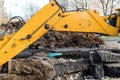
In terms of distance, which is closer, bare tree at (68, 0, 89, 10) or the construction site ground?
the construction site ground

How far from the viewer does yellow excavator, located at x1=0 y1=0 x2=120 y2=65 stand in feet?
18.9

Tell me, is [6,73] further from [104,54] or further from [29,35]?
[104,54]

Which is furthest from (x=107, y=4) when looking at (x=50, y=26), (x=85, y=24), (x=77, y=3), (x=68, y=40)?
(x=50, y=26)

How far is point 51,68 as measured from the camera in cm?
611

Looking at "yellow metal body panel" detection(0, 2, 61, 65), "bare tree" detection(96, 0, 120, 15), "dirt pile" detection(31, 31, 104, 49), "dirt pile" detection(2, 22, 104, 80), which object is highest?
"bare tree" detection(96, 0, 120, 15)

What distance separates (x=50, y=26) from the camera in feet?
19.7

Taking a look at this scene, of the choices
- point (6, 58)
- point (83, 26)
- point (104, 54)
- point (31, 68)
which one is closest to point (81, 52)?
point (104, 54)

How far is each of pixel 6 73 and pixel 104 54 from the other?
2.15 metres

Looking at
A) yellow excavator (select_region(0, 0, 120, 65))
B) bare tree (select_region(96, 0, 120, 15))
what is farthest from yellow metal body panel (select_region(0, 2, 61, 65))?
bare tree (select_region(96, 0, 120, 15))

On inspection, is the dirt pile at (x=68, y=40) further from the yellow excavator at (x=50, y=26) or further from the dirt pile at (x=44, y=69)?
the yellow excavator at (x=50, y=26)

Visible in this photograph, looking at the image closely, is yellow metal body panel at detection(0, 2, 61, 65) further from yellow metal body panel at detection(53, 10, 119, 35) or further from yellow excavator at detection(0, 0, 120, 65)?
yellow metal body panel at detection(53, 10, 119, 35)

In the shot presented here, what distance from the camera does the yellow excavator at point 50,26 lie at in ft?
18.9

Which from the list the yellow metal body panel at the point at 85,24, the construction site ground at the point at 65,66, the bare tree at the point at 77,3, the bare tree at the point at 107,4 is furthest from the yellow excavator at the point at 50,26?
the bare tree at the point at 77,3

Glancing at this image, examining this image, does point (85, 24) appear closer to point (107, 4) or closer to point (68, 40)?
point (68, 40)
